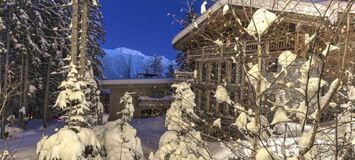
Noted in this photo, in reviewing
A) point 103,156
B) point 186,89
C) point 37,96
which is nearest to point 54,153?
point 103,156

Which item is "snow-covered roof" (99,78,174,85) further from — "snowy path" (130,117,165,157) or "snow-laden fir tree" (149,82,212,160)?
"snow-laden fir tree" (149,82,212,160)

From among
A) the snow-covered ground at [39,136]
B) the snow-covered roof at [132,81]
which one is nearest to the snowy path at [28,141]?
the snow-covered ground at [39,136]

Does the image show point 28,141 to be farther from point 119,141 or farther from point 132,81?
point 119,141

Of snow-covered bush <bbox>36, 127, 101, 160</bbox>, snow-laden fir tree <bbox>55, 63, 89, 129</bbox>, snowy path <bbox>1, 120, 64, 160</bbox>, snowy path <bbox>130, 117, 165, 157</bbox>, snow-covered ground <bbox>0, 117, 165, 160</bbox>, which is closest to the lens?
snow-covered bush <bbox>36, 127, 101, 160</bbox>

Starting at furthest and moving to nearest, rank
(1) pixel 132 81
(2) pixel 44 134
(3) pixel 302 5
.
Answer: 1. (1) pixel 132 81
2. (2) pixel 44 134
3. (3) pixel 302 5

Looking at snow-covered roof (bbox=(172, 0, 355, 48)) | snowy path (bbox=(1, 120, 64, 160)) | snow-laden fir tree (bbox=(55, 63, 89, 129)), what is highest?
snow-covered roof (bbox=(172, 0, 355, 48))

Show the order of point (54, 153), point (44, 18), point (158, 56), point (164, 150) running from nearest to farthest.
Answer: point (54, 153) → point (164, 150) → point (44, 18) → point (158, 56)

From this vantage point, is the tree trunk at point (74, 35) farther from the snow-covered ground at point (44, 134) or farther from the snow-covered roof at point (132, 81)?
the snow-covered roof at point (132, 81)

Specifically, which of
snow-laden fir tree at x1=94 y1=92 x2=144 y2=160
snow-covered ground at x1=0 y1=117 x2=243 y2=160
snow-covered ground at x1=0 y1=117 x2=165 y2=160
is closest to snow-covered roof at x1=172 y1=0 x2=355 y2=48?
snow-laden fir tree at x1=94 y1=92 x2=144 y2=160

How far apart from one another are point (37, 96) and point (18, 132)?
→ 6223 mm

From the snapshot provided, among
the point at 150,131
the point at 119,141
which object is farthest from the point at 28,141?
the point at 119,141

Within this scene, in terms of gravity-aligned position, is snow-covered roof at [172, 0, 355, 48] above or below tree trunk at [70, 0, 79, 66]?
below

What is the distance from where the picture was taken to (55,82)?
126ft

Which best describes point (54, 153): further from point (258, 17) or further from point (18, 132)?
point (18, 132)
